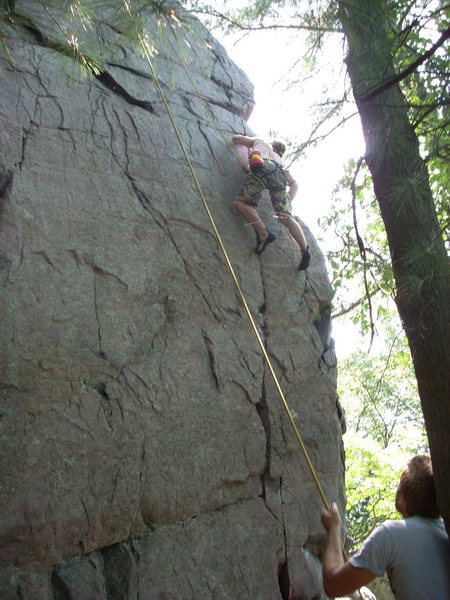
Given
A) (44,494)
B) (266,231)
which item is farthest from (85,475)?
(266,231)

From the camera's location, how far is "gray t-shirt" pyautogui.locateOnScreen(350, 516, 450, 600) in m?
2.04

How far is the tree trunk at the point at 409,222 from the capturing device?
2.75 m

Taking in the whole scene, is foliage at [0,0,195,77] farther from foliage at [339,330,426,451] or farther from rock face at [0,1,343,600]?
foliage at [339,330,426,451]

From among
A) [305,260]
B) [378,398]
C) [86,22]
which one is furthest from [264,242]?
[378,398]

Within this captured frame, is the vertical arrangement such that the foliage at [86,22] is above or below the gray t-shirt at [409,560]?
above

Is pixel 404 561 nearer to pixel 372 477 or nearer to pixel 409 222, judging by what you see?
pixel 409 222

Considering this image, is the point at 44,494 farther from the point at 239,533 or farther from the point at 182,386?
the point at 239,533

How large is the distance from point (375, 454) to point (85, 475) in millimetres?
7749

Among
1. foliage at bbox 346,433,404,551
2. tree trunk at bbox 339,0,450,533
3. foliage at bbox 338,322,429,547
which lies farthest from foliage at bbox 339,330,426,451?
tree trunk at bbox 339,0,450,533

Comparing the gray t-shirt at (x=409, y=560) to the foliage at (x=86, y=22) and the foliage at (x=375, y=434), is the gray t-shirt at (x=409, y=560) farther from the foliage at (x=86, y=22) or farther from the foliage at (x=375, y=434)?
the foliage at (x=375, y=434)

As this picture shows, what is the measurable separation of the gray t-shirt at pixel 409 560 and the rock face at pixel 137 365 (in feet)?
5.15

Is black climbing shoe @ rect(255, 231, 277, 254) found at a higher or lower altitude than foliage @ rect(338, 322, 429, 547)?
higher

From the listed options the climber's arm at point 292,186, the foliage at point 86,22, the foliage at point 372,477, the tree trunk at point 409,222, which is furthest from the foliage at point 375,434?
the foliage at point 86,22

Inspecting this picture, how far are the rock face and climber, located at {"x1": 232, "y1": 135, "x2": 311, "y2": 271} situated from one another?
150 millimetres
